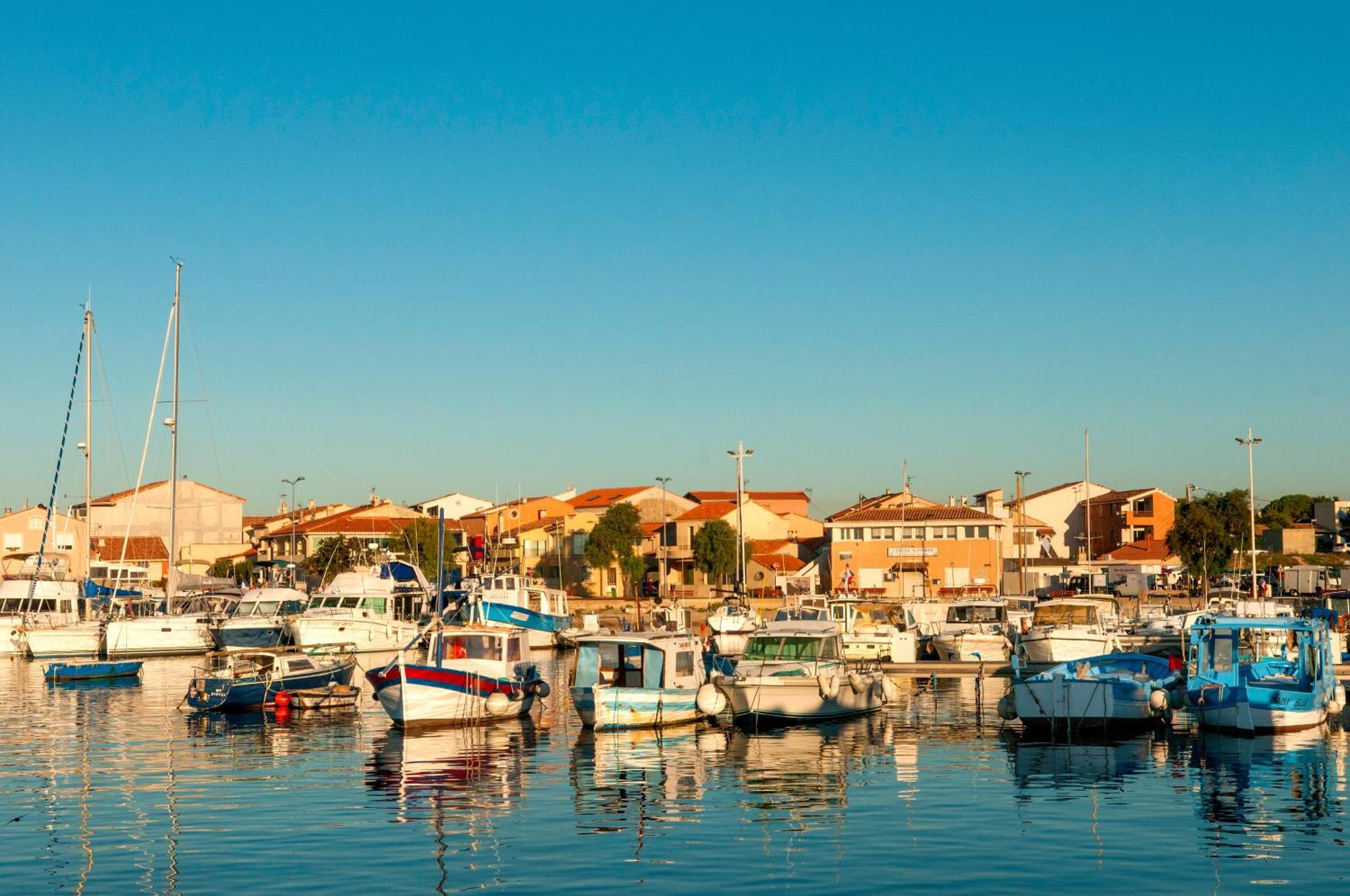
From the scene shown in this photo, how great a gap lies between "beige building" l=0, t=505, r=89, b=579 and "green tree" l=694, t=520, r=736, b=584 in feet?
169

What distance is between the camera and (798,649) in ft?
139

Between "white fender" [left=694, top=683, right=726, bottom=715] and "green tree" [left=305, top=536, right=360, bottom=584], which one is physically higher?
"green tree" [left=305, top=536, right=360, bottom=584]

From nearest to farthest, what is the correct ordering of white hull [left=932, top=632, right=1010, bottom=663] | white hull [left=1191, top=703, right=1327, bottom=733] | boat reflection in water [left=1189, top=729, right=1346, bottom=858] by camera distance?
boat reflection in water [left=1189, top=729, right=1346, bottom=858]
white hull [left=1191, top=703, right=1327, bottom=733]
white hull [left=932, top=632, right=1010, bottom=663]

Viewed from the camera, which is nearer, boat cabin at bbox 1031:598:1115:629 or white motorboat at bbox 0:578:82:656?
boat cabin at bbox 1031:598:1115:629

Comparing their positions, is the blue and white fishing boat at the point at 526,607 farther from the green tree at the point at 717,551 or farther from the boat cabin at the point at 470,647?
the green tree at the point at 717,551

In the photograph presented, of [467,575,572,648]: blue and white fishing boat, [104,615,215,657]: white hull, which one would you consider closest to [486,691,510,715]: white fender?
[467,575,572,648]: blue and white fishing boat

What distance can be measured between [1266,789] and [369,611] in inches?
1887

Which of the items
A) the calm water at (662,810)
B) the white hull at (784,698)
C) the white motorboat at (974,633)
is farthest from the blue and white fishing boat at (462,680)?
the white motorboat at (974,633)

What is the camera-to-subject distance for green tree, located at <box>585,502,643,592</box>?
114375mm

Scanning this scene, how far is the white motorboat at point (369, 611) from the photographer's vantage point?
219ft

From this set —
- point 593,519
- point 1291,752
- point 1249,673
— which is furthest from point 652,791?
point 593,519

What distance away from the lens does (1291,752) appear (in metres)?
34.4

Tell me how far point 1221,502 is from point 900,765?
296 feet

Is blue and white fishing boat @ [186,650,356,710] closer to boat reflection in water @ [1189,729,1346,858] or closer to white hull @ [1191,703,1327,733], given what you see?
boat reflection in water @ [1189,729,1346,858]
